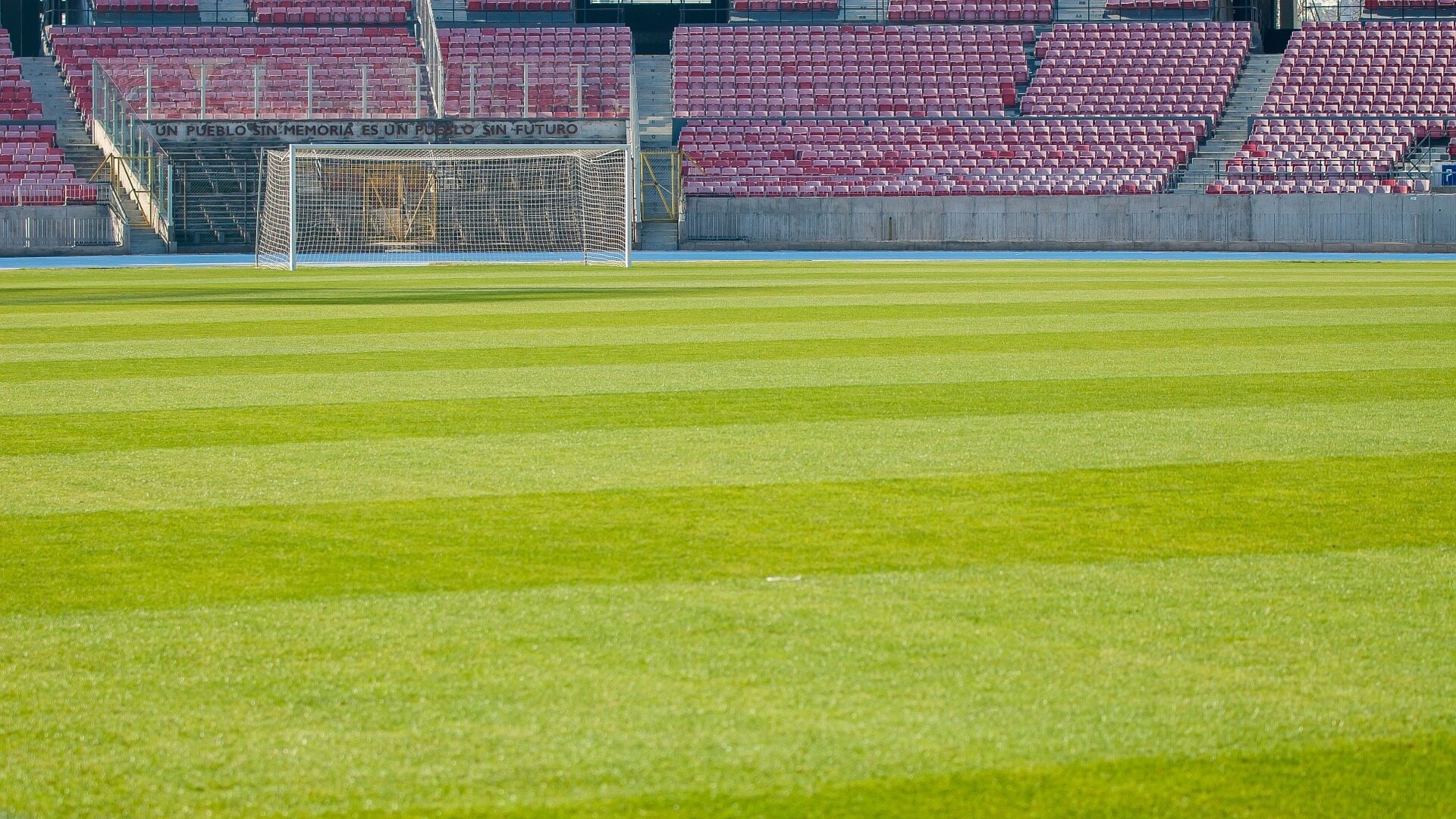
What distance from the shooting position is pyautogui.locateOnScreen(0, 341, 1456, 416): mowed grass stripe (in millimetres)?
9578

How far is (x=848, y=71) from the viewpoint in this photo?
40312 mm

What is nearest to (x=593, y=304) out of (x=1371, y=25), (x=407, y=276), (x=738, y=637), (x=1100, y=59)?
(x=407, y=276)

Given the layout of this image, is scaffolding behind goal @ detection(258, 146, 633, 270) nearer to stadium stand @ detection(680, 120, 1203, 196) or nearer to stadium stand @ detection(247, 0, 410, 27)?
stadium stand @ detection(680, 120, 1203, 196)

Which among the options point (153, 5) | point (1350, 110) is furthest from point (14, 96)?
point (1350, 110)

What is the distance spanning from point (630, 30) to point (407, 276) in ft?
68.2

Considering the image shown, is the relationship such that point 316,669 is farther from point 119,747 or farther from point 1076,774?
point 1076,774

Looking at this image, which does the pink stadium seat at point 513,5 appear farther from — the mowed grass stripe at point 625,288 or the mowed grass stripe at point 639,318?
the mowed grass stripe at point 639,318

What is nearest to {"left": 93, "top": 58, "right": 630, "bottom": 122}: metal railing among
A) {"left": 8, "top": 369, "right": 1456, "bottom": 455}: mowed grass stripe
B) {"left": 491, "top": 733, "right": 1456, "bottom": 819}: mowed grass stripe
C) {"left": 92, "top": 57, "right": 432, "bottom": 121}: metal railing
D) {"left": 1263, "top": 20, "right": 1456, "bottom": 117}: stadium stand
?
{"left": 92, "top": 57, "right": 432, "bottom": 121}: metal railing

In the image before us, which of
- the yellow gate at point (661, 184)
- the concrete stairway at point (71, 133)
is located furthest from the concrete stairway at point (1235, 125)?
the concrete stairway at point (71, 133)

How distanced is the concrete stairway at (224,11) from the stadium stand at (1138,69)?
18940 millimetres

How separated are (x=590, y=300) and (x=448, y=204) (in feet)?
55.8

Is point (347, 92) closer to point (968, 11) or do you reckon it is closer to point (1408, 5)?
point (968, 11)

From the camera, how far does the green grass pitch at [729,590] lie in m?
3.45

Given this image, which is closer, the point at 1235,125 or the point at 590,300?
the point at 590,300
